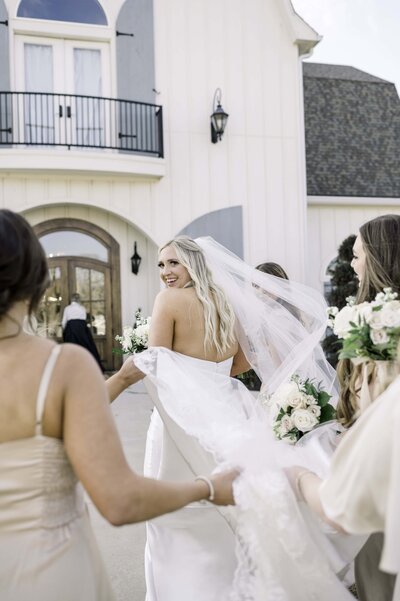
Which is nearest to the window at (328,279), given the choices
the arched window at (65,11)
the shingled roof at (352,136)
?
the shingled roof at (352,136)

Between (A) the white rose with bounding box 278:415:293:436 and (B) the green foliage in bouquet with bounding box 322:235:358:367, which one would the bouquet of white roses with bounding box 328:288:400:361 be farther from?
(B) the green foliage in bouquet with bounding box 322:235:358:367

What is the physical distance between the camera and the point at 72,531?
57.2 inches

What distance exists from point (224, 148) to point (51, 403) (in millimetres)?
10584

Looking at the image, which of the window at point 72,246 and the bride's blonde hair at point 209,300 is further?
the window at point 72,246

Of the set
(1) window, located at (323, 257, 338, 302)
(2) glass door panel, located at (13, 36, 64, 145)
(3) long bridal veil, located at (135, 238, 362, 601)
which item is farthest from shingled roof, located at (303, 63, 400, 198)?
(3) long bridal veil, located at (135, 238, 362, 601)

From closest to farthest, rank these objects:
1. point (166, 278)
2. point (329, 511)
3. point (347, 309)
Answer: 1. point (329, 511)
2. point (347, 309)
3. point (166, 278)

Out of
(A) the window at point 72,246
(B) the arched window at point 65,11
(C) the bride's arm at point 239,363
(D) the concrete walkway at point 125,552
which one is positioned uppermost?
(B) the arched window at point 65,11

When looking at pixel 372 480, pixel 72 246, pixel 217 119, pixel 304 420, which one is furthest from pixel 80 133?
pixel 372 480

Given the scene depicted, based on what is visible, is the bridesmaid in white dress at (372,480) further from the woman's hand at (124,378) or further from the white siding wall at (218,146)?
the white siding wall at (218,146)

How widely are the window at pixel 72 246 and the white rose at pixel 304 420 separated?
9.22 metres

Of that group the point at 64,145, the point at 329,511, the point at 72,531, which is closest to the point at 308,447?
the point at 329,511

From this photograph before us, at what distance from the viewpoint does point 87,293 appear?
1151cm

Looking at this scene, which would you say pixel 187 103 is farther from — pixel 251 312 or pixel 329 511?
pixel 329 511

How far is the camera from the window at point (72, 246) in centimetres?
1130
